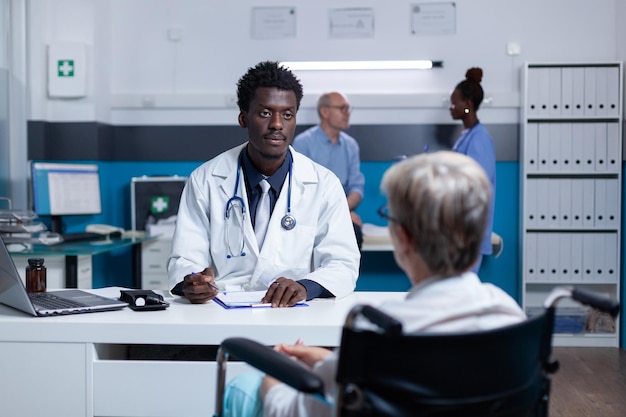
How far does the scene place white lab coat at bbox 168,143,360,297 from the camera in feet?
7.79

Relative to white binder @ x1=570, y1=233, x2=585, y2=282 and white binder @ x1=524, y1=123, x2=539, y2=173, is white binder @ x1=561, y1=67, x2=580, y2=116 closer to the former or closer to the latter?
white binder @ x1=524, y1=123, x2=539, y2=173

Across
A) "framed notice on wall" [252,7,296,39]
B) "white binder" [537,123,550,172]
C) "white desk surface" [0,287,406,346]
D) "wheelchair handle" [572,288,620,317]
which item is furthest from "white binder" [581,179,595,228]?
"wheelchair handle" [572,288,620,317]

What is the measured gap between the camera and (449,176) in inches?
47.3

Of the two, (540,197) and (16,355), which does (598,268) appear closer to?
(540,197)

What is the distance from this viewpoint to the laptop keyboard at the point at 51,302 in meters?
1.94

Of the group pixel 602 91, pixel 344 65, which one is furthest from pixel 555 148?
pixel 344 65

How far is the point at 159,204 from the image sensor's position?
204 inches

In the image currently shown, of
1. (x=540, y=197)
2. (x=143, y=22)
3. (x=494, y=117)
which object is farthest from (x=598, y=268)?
(x=143, y=22)

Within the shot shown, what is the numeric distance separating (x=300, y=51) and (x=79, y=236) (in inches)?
76.9

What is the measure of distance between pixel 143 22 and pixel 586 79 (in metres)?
2.98

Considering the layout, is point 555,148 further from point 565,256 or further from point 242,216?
point 242,216

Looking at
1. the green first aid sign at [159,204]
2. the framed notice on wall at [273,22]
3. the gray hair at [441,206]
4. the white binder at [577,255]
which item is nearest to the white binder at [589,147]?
the white binder at [577,255]

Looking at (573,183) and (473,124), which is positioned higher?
(473,124)

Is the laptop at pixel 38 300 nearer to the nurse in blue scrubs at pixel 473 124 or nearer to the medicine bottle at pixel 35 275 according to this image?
the medicine bottle at pixel 35 275
